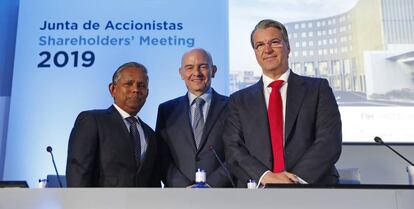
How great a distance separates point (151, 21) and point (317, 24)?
1.49 meters

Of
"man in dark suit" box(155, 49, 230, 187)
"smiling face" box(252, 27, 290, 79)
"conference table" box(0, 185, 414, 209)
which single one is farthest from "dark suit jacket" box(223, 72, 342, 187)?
"conference table" box(0, 185, 414, 209)

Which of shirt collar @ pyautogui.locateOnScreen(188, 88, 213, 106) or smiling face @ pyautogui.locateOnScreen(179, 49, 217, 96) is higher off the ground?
smiling face @ pyautogui.locateOnScreen(179, 49, 217, 96)

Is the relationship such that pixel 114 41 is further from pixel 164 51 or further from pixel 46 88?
pixel 46 88

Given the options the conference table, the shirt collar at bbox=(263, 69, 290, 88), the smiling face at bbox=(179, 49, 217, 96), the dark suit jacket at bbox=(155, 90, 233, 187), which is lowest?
the conference table

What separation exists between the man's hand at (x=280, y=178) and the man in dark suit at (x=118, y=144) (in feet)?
2.47

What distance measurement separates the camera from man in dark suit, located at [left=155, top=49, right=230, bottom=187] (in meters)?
2.76

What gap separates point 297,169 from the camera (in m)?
2.30

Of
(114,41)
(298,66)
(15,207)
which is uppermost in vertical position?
(114,41)

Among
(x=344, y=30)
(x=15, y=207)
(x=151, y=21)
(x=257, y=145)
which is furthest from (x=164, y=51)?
(x=15, y=207)

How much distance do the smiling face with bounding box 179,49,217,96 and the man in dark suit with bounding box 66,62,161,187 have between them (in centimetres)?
29

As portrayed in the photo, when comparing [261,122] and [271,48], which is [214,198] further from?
[271,48]

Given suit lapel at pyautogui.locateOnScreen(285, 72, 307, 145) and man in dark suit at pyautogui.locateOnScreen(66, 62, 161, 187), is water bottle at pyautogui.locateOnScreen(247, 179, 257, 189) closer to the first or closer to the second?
suit lapel at pyautogui.locateOnScreen(285, 72, 307, 145)

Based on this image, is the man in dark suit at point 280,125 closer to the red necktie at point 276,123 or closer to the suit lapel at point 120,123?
the red necktie at point 276,123

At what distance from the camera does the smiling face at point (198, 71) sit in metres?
2.96
